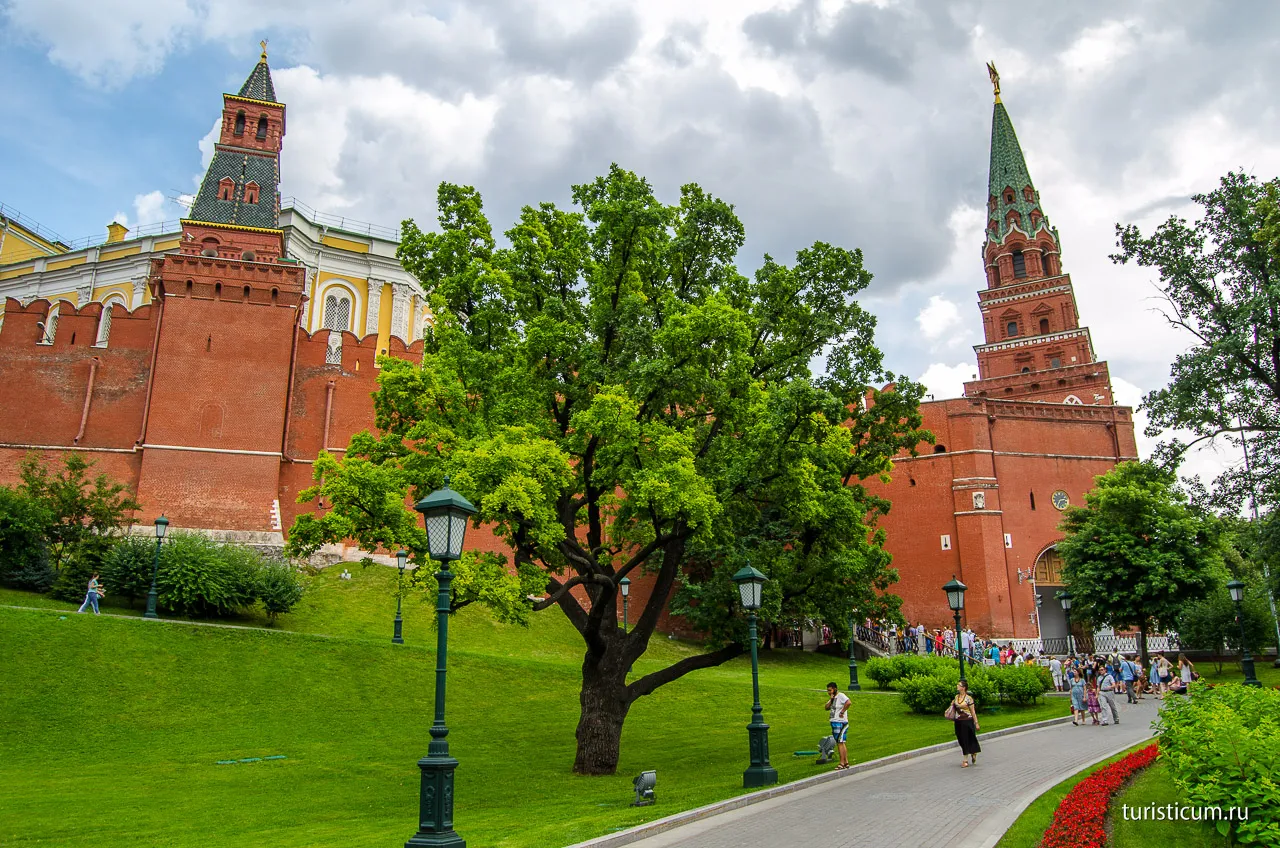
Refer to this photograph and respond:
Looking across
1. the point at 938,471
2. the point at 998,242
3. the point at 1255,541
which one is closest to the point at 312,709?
the point at 1255,541

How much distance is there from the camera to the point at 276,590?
25.4m

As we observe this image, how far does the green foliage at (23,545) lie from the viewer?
82.6 feet

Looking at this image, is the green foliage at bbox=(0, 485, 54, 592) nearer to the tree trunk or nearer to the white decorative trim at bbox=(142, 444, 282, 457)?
the white decorative trim at bbox=(142, 444, 282, 457)

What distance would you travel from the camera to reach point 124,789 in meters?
12.3

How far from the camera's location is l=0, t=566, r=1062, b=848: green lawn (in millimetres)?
10445

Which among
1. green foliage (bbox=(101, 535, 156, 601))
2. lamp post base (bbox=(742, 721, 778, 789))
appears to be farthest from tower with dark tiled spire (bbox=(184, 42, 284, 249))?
lamp post base (bbox=(742, 721, 778, 789))

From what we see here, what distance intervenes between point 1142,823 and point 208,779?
476 inches

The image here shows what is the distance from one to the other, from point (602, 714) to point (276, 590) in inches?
594

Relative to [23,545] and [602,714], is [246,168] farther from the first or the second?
[602,714]

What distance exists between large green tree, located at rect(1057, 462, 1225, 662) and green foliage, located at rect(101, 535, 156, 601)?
2949 centimetres

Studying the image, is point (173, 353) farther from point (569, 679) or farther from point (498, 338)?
point (498, 338)

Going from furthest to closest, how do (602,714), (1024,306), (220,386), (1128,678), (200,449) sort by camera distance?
(1024,306) < (220,386) < (200,449) < (1128,678) < (602,714)

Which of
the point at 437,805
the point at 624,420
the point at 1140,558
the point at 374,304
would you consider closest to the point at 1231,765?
the point at 437,805

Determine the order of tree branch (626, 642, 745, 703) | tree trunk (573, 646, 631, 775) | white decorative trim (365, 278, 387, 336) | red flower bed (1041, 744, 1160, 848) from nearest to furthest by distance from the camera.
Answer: red flower bed (1041, 744, 1160, 848) → tree trunk (573, 646, 631, 775) → tree branch (626, 642, 745, 703) → white decorative trim (365, 278, 387, 336)
